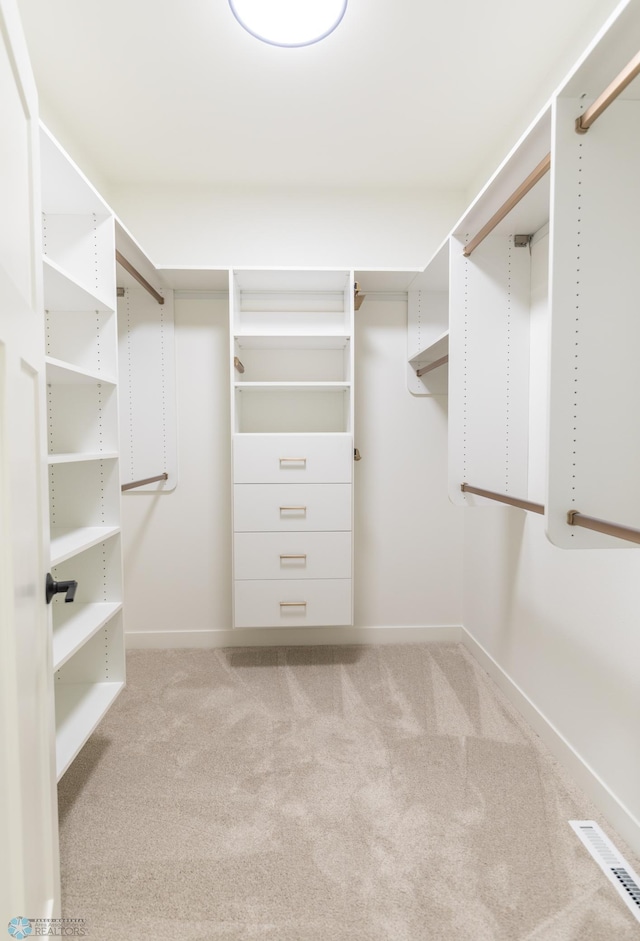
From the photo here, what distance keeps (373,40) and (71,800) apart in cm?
274

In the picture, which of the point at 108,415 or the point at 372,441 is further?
the point at 372,441

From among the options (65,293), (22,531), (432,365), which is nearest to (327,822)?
(22,531)

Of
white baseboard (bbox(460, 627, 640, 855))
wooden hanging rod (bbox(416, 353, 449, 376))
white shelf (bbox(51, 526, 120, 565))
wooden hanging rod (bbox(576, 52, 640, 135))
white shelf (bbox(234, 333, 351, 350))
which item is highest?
wooden hanging rod (bbox(576, 52, 640, 135))

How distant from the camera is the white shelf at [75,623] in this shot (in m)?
1.44

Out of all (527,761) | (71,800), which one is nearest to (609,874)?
(527,761)

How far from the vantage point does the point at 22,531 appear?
844 millimetres

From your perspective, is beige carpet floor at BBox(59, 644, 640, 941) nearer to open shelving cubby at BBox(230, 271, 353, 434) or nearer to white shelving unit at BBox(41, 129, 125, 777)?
white shelving unit at BBox(41, 129, 125, 777)

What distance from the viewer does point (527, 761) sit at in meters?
1.70

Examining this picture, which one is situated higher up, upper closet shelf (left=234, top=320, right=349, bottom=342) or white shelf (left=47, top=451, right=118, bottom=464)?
upper closet shelf (left=234, top=320, right=349, bottom=342)

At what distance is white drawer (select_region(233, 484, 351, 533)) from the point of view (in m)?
2.34

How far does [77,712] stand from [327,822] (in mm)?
889

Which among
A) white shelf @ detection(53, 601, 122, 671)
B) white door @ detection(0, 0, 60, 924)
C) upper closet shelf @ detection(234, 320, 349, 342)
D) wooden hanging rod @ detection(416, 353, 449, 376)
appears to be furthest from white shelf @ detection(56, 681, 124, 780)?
wooden hanging rod @ detection(416, 353, 449, 376)

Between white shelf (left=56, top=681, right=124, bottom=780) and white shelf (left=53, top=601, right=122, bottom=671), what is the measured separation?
8.8 inches

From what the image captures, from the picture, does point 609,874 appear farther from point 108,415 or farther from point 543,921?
point 108,415
